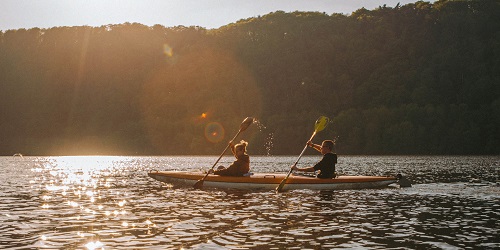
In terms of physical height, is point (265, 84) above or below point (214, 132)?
above

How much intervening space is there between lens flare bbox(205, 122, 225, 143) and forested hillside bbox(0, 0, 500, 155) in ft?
0.91

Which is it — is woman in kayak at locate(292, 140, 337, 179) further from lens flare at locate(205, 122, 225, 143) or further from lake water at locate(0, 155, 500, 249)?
lens flare at locate(205, 122, 225, 143)

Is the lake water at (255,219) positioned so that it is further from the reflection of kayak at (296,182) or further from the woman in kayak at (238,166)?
the woman in kayak at (238,166)

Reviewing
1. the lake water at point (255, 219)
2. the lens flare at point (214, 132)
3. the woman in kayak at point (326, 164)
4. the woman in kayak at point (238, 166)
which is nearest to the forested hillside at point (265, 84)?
the lens flare at point (214, 132)

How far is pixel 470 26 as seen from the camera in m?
131

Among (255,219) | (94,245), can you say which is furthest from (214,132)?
(94,245)

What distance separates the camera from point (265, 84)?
13738cm

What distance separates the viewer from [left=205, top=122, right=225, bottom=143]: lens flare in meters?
116

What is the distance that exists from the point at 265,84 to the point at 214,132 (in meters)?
24.4

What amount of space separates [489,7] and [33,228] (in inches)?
5591

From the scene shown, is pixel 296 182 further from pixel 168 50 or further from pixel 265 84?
pixel 168 50

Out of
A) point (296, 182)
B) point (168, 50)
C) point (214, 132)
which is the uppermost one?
point (168, 50)

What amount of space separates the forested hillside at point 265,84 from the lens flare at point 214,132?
277mm

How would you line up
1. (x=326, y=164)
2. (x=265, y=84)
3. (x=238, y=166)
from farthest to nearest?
1. (x=265, y=84)
2. (x=238, y=166)
3. (x=326, y=164)
